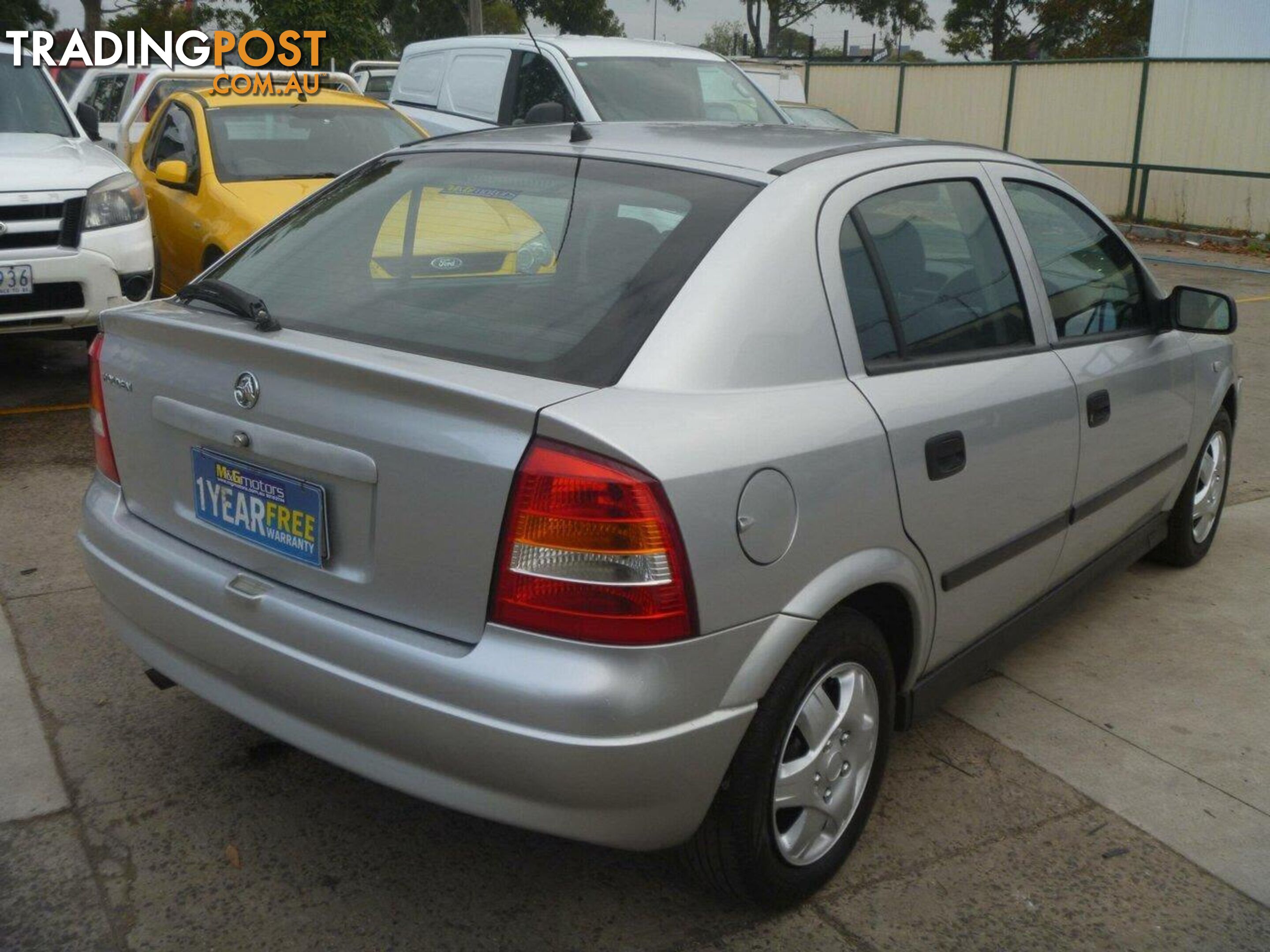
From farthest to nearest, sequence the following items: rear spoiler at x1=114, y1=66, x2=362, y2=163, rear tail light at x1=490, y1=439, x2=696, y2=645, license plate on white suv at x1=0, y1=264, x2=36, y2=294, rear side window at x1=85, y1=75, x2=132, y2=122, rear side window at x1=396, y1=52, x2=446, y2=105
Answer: rear side window at x1=85, y1=75, x2=132, y2=122 < rear side window at x1=396, y1=52, x2=446, y2=105 < rear spoiler at x1=114, y1=66, x2=362, y2=163 < license plate on white suv at x1=0, y1=264, x2=36, y2=294 < rear tail light at x1=490, y1=439, x2=696, y2=645

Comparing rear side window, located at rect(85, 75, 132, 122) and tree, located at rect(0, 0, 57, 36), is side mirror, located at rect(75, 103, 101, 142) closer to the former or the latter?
rear side window, located at rect(85, 75, 132, 122)

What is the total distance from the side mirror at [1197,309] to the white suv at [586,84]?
4.95 meters

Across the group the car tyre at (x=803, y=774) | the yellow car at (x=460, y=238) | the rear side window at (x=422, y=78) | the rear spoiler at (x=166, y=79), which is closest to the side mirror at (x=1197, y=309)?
the car tyre at (x=803, y=774)

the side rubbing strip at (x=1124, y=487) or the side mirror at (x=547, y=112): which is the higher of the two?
the side mirror at (x=547, y=112)

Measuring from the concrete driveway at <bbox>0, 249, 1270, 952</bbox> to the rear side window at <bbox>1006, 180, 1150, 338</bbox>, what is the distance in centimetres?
108

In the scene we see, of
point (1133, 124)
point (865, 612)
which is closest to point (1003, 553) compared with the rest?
point (865, 612)

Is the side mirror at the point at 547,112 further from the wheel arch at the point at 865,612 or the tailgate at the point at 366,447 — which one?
the wheel arch at the point at 865,612

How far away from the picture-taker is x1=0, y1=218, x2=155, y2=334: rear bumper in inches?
253

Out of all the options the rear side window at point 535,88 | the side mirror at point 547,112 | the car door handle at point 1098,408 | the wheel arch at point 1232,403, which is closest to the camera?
the car door handle at point 1098,408

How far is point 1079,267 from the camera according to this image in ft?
12.7

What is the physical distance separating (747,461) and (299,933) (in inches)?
51.3

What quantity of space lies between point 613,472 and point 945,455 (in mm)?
1001

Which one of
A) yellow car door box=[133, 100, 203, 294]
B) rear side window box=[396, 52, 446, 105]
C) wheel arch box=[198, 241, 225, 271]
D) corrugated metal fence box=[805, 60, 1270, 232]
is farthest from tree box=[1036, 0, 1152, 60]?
wheel arch box=[198, 241, 225, 271]

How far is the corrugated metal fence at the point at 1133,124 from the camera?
1659cm
